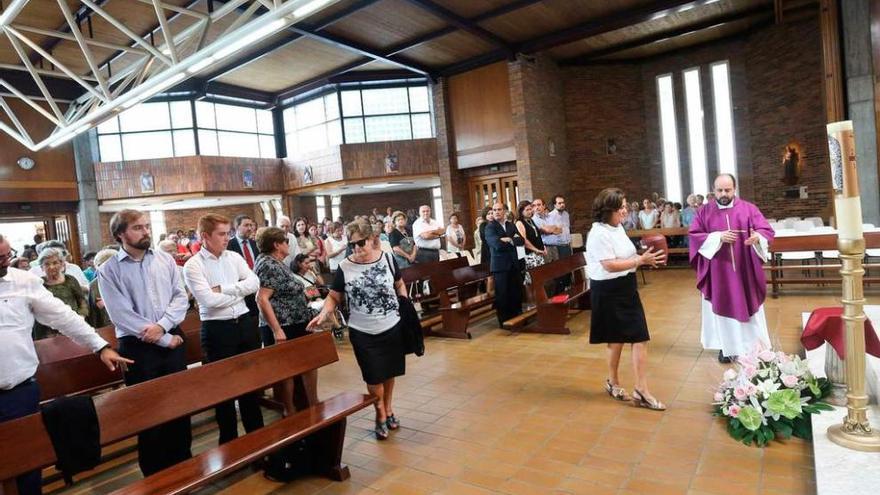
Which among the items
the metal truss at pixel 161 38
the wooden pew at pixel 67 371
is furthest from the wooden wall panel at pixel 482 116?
the wooden pew at pixel 67 371

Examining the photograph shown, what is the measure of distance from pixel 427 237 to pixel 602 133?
8347mm

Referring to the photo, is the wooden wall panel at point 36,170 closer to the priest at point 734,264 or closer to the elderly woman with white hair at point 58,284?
the elderly woman with white hair at point 58,284

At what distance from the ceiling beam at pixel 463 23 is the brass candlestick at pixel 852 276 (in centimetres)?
742

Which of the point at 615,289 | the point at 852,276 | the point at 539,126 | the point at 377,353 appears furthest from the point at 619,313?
the point at 539,126

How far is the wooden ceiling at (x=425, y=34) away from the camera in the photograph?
8.85m

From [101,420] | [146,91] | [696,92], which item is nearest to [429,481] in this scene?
[101,420]

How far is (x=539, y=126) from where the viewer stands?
1205cm

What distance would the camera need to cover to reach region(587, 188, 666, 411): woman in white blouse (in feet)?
11.5

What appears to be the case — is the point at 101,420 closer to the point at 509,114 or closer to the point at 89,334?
the point at 89,334

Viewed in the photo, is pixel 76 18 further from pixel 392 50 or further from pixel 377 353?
pixel 377 353

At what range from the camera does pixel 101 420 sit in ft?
7.48

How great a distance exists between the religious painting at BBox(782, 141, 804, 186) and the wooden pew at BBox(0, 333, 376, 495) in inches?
491

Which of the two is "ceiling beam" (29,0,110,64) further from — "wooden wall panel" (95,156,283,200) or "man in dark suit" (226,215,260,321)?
"man in dark suit" (226,215,260,321)

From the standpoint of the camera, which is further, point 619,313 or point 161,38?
point 161,38
